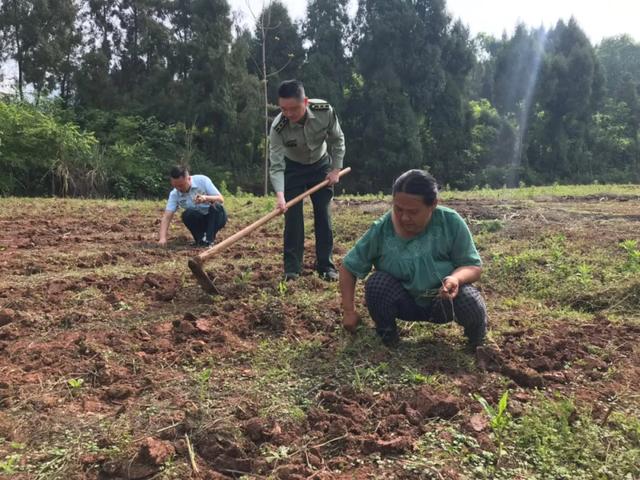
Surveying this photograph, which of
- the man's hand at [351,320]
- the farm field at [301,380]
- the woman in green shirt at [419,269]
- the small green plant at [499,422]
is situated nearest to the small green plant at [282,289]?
the farm field at [301,380]

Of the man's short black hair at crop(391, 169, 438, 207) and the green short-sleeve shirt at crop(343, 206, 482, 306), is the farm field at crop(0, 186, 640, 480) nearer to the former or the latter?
the green short-sleeve shirt at crop(343, 206, 482, 306)

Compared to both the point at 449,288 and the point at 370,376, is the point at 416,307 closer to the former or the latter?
the point at 449,288

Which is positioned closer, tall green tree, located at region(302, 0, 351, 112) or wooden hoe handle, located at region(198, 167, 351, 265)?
wooden hoe handle, located at region(198, 167, 351, 265)

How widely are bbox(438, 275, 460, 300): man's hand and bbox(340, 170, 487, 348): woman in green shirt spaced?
4 centimetres

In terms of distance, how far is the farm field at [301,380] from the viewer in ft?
6.34

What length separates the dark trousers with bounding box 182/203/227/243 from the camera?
5871 mm

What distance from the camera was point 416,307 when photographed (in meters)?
2.82

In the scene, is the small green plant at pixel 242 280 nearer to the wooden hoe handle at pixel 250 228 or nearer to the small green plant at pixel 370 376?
the wooden hoe handle at pixel 250 228

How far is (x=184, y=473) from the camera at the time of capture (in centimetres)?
185

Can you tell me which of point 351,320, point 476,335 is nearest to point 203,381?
point 351,320

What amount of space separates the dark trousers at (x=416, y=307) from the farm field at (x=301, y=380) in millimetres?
157

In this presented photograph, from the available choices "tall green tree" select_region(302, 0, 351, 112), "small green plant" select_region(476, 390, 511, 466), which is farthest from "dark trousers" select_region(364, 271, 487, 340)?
"tall green tree" select_region(302, 0, 351, 112)

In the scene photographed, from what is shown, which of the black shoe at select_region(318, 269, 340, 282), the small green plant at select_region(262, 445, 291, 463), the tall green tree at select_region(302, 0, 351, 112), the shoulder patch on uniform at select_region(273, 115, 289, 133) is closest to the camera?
the small green plant at select_region(262, 445, 291, 463)

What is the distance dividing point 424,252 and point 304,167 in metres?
1.94
